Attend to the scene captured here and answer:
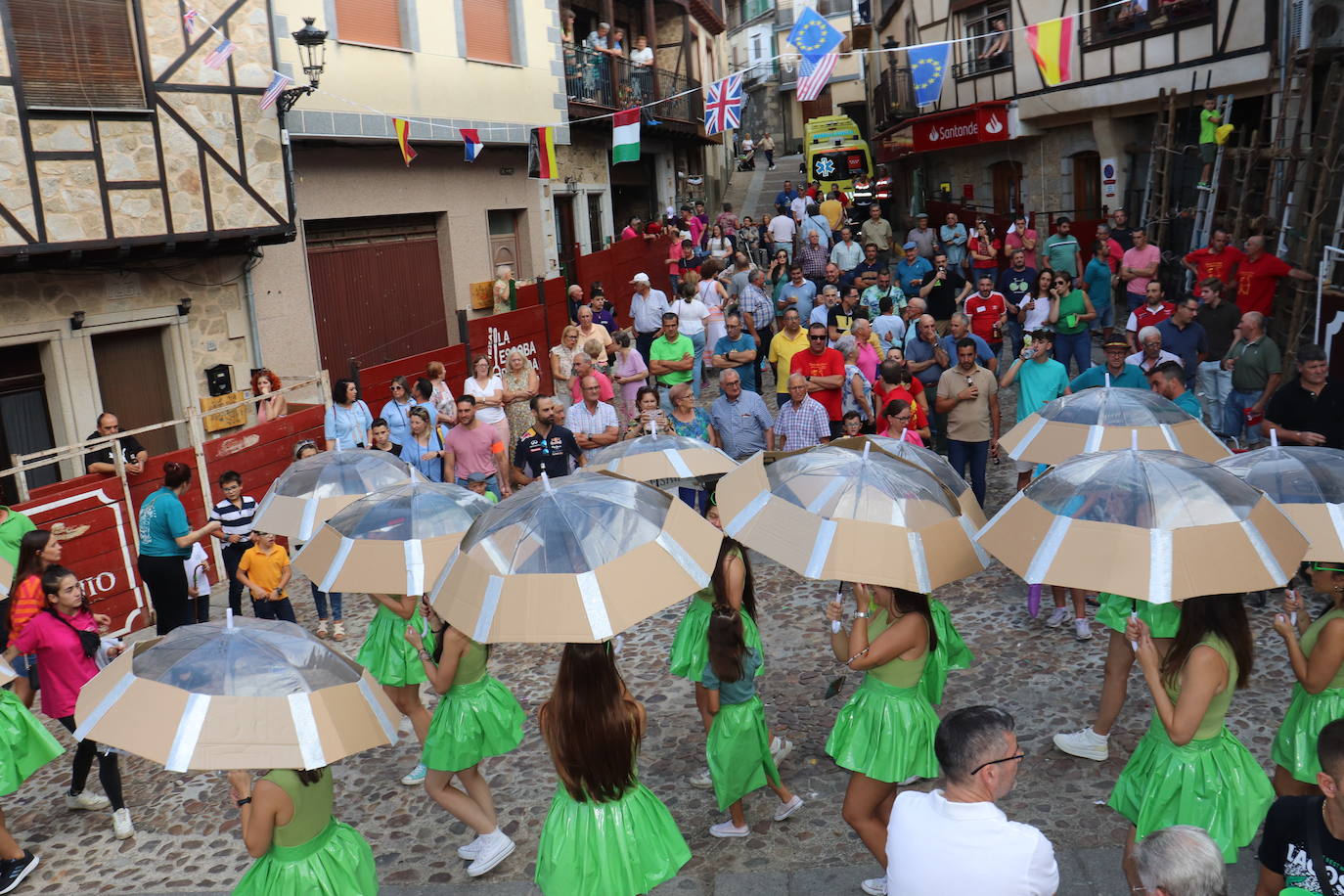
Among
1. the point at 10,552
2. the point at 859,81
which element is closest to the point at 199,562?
the point at 10,552

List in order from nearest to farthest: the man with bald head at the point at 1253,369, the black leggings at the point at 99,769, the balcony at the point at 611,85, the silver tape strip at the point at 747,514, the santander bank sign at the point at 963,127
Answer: the silver tape strip at the point at 747,514, the black leggings at the point at 99,769, the man with bald head at the point at 1253,369, the santander bank sign at the point at 963,127, the balcony at the point at 611,85

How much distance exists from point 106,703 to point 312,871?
41.4 inches

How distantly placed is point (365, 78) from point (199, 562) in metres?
9.61

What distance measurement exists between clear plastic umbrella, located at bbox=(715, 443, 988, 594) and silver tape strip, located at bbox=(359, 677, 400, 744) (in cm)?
175

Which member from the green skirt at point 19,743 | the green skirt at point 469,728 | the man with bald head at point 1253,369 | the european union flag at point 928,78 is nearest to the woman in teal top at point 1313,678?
the green skirt at point 469,728

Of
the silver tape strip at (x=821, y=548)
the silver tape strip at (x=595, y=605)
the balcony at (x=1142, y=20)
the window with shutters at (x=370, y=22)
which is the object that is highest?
the window with shutters at (x=370, y=22)

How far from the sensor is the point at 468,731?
551cm

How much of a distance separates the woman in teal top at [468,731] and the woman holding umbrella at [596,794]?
104 cm

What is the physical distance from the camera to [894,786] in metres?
5.16

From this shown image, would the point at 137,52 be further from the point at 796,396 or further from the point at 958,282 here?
the point at 958,282

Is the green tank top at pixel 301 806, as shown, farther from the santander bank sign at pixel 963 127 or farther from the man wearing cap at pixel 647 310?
the santander bank sign at pixel 963 127

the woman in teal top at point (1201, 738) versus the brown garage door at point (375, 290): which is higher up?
the brown garage door at point (375, 290)

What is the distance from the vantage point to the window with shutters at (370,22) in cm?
1611

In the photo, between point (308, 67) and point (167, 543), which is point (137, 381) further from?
point (167, 543)
